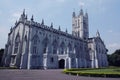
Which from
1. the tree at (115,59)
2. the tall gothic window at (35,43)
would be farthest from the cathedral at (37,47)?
the tree at (115,59)

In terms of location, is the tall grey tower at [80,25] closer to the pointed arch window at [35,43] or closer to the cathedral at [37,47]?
the cathedral at [37,47]

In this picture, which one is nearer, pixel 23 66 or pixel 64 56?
pixel 23 66

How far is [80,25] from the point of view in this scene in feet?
348

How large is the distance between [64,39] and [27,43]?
2398cm

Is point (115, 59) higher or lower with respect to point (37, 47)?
lower

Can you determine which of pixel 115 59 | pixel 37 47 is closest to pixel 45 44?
pixel 37 47

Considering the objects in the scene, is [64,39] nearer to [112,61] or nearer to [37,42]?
[37,42]

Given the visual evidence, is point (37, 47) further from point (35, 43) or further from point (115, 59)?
point (115, 59)

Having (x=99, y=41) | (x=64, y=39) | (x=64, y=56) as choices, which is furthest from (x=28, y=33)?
(x=99, y=41)

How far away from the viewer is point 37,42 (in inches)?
2468

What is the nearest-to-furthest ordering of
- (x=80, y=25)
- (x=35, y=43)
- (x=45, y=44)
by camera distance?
(x=35, y=43) → (x=45, y=44) → (x=80, y=25)

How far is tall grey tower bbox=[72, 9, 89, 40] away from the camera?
105262mm

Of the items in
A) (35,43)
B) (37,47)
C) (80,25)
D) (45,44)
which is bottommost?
(37,47)

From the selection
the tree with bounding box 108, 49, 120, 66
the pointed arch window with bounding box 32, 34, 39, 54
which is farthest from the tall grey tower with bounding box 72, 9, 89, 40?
the pointed arch window with bounding box 32, 34, 39, 54
